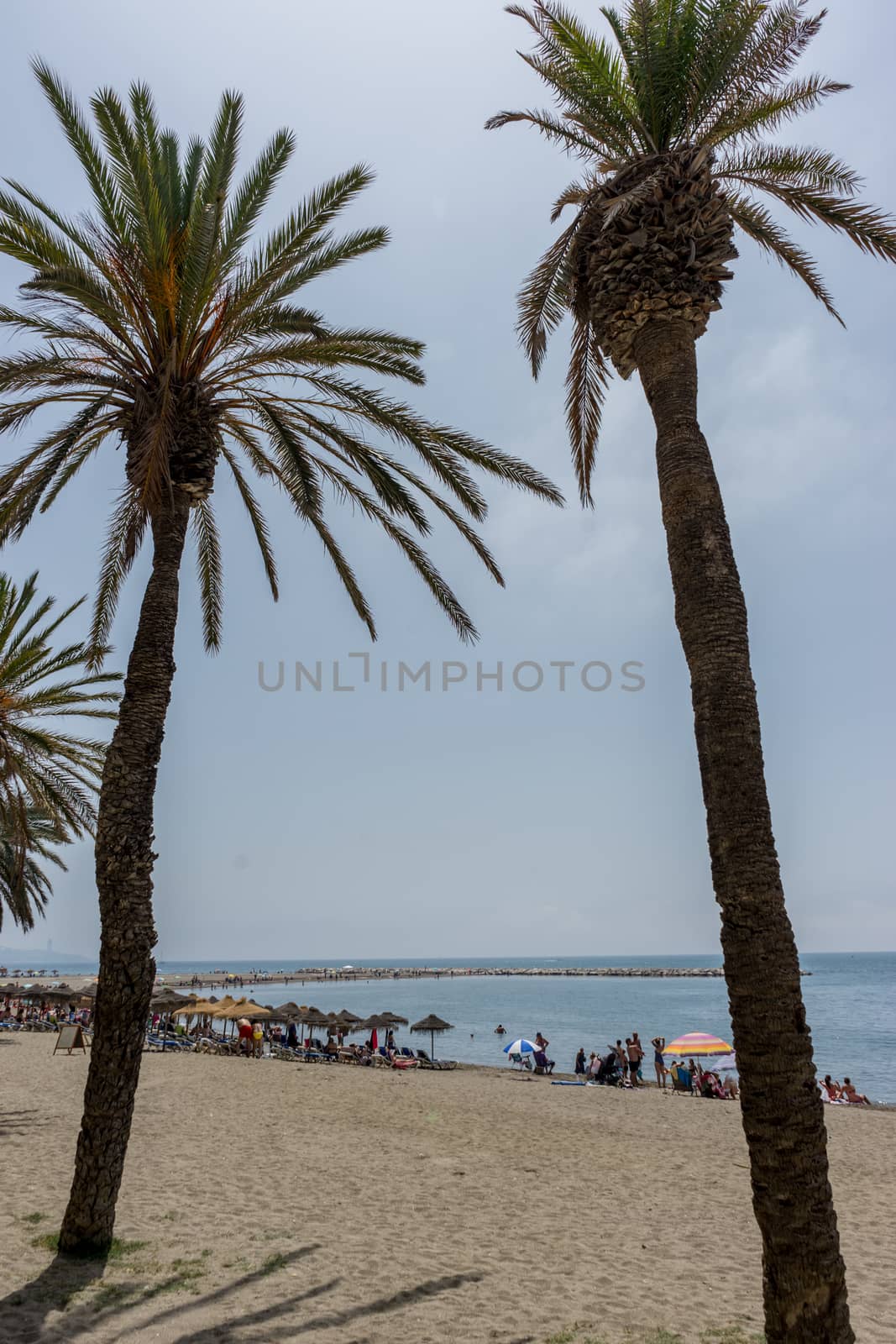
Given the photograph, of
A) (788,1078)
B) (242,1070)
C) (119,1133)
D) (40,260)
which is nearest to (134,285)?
(40,260)

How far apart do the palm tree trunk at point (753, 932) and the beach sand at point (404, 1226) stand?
2.58m

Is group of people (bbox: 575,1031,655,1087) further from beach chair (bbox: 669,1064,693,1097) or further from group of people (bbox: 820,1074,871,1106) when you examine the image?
group of people (bbox: 820,1074,871,1106)

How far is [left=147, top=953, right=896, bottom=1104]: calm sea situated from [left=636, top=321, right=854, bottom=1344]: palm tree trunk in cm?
3194

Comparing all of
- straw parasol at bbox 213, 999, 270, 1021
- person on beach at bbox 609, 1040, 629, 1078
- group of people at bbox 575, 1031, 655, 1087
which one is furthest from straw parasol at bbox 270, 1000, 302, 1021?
person on beach at bbox 609, 1040, 629, 1078

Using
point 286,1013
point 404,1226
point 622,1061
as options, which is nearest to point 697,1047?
point 622,1061

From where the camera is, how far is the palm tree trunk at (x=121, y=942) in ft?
23.1

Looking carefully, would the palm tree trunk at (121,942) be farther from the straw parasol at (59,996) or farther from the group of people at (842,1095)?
the straw parasol at (59,996)

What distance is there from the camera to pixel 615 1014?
72438 mm

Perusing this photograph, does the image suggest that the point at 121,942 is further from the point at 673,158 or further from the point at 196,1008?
the point at 196,1008

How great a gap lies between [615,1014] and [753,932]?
245 ft

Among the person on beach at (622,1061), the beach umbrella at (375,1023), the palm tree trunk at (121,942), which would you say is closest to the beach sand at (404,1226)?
the palm tree trunk at (121,942)

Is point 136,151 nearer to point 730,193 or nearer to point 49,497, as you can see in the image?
point 49,497

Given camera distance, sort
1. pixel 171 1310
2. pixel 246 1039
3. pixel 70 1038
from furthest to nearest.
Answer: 1. pixel 246 1039
2. pixel 70 1038
3. pixel 171 1310

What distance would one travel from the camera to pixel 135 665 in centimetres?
820
